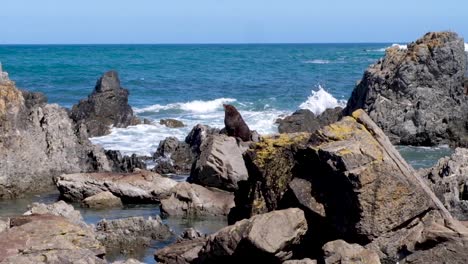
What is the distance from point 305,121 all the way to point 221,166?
38.6 ft

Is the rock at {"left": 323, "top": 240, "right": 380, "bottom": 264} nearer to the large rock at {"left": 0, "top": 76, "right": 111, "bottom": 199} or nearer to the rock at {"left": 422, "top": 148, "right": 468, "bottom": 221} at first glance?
the rock at {"left": 422, "top": 148, "right": 468, "bottom": 221}

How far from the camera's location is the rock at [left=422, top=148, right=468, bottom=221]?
42.4 ft

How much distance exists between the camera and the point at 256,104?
39.2 m

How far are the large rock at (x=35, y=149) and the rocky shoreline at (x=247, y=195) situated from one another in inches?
1.0

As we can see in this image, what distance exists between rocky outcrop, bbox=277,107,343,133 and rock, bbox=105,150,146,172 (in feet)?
26.1

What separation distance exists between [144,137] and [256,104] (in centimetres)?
1318

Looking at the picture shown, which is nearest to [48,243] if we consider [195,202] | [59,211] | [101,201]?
[59,211]

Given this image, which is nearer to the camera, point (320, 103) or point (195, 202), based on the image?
point (195, 202)

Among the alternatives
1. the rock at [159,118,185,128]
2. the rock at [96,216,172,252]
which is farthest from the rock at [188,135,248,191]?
the rock at [159,118,185,128]

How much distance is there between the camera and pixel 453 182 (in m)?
14.0

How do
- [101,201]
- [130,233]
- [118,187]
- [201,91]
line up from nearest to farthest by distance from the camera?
[130,233] < [101,201] < [118,187] < [201,91]

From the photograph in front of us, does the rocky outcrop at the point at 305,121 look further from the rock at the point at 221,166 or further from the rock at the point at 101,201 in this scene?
the rock at the point at 101,201

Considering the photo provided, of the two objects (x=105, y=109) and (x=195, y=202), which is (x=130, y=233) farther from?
(x=105, y=109)

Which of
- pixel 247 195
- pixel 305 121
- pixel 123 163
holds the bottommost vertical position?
pixel 305 121
